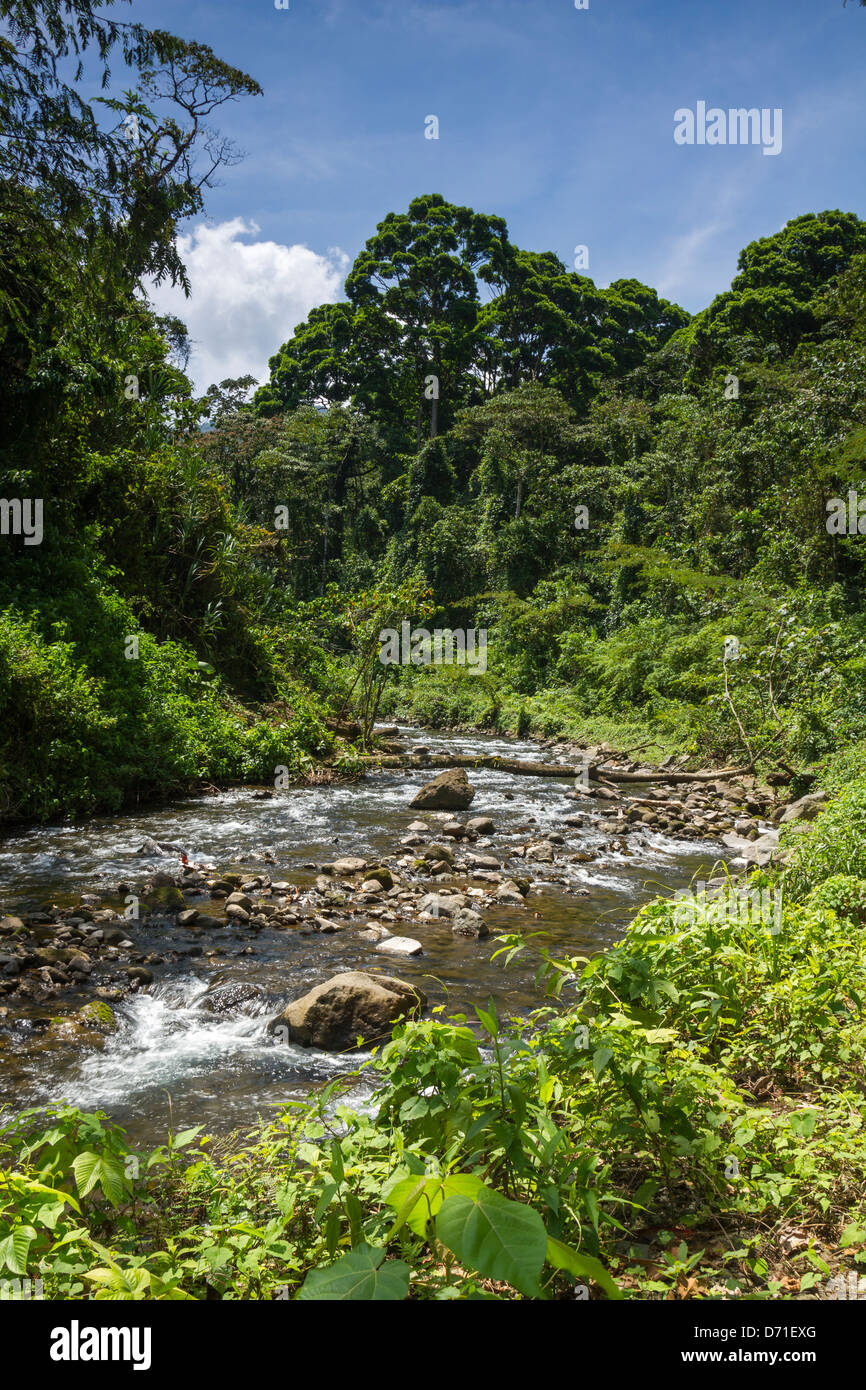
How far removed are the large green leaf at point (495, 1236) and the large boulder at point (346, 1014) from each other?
10.3 ft

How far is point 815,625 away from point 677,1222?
1220 cm

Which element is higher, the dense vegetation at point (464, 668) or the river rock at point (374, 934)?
the dense vegetation at point (464, 668)

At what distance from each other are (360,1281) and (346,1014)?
10.4 ft

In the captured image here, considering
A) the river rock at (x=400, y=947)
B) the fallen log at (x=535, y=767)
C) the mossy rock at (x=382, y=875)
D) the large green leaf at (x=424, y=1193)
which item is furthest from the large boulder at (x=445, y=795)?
the large green leaf at (x=424, y=1193)

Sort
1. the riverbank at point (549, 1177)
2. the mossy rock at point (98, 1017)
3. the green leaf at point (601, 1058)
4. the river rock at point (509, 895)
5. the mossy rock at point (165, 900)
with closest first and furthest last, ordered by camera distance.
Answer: the riverbank at point (549, 1177), the green leaf at point (601, 1058), the mossy rock at point (98, 1017), the mossy rock at point (165, 900), the river rock at point (509, 895)

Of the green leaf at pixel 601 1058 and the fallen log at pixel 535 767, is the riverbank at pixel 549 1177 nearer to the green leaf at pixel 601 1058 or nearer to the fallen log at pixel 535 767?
the green leaf at pixel 601 1058

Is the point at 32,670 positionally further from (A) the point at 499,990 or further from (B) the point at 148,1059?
(A) the point at 499,990

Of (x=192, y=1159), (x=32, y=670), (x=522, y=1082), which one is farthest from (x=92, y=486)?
(x=522, y=1082)

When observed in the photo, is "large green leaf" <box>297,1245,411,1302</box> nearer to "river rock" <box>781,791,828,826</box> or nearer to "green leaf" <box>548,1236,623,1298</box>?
"green leaf" <box>548,1236,623,1298</box>

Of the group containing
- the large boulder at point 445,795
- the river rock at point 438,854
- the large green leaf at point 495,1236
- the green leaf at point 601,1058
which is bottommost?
the river rock at point 438,854

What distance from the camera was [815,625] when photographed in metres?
12.8

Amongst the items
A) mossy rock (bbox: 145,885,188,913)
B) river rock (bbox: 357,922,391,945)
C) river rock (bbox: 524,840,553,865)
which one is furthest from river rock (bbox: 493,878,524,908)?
mossy rock (bbox: 145,885,188,913)

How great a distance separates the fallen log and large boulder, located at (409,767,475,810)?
2.97 m

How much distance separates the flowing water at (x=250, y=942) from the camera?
405 cm
